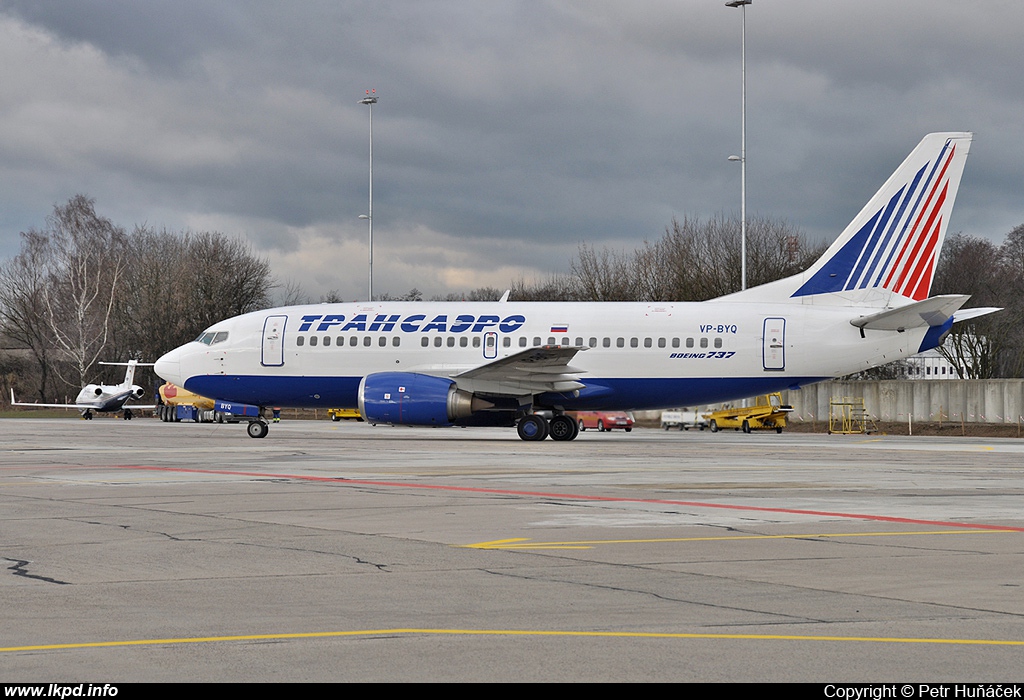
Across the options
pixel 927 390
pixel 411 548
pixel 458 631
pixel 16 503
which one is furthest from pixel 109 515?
pixel 927 390

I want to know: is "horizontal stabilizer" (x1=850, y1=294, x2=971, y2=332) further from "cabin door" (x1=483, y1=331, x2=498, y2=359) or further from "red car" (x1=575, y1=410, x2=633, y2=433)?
"red car" (x1=575, y1=410, x2=633, y2=433)

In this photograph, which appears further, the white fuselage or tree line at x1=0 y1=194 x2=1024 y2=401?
tree line at x1=0 y1=194 x2=1024 y2=401

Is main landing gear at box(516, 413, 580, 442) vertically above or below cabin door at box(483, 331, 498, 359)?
below

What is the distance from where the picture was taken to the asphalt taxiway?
19.9 ft

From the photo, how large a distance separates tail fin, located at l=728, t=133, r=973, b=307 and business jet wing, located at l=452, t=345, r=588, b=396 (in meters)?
7.16

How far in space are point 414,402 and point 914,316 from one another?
1449cm

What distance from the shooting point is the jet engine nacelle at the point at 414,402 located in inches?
1281

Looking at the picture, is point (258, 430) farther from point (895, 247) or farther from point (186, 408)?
point (186, 408)

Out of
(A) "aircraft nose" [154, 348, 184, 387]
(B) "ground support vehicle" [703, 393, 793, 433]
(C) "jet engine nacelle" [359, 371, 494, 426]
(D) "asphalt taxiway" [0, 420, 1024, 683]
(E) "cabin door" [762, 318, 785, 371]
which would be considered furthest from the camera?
(B) "ground support vehicle" [703, 393, 793, 433]

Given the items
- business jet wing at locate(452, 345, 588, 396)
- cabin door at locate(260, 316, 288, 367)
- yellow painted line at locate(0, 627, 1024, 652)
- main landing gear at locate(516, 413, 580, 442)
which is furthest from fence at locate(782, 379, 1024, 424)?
yellow painted line at locate(0, 627, 1024, 652)

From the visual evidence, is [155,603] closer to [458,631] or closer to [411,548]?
[458,631]

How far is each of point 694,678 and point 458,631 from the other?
5.54 feet

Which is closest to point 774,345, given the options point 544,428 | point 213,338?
A: point 544,428

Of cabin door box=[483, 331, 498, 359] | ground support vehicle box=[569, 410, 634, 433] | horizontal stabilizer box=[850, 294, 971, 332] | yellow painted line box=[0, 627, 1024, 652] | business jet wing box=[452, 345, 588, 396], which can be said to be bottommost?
yellow painted line box=[0, 627, 1024, 652]
